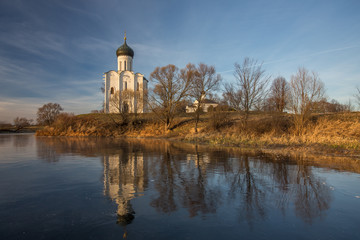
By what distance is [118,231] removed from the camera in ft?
12.1

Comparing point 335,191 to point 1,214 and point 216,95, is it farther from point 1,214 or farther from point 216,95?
point 216,95

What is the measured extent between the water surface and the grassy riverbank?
6.88m

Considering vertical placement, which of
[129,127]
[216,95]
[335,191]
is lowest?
[335,191]

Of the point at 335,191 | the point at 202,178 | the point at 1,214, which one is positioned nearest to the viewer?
the point at 1,214

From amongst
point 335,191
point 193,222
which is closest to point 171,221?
point 193,222

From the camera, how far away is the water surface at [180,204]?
3.72 meters

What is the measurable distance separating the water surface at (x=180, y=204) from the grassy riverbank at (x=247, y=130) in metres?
6.88

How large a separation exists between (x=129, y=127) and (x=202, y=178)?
32.7 metres

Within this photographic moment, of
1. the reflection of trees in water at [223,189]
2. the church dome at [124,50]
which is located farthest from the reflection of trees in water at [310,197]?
the church dome at [124,50]

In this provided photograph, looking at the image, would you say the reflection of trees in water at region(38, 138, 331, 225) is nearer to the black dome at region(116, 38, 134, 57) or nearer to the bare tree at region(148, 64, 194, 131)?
the bare tree at region(148, 64, 194, 131)

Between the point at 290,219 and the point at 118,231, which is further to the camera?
the point at 290,219

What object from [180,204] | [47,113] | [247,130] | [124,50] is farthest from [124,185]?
[47,113]

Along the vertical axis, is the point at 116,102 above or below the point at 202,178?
above

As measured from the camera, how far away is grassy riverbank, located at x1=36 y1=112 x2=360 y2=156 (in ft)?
49.0
